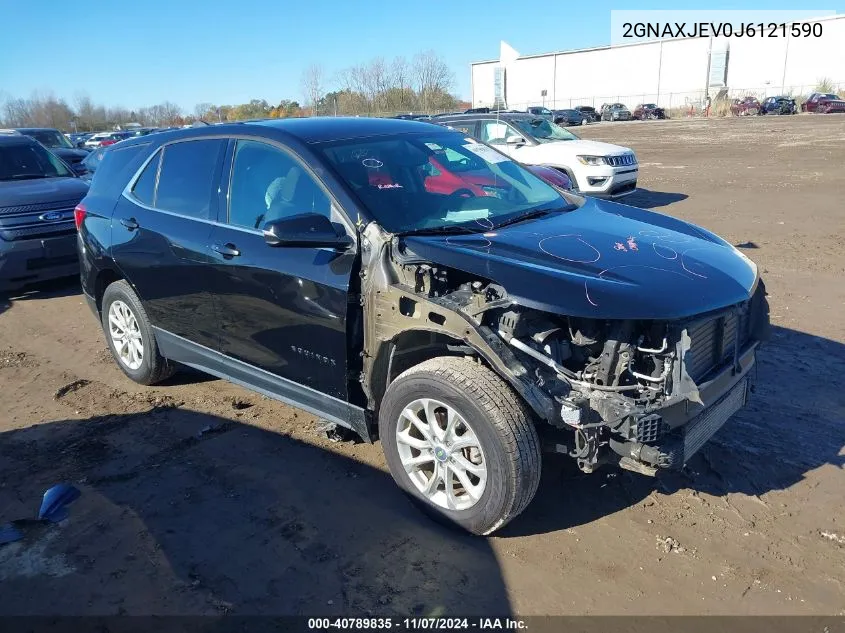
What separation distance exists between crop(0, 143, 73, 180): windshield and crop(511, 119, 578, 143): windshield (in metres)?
8.38

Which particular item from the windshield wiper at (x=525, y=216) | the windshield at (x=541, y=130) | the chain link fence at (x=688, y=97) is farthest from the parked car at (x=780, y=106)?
the windshield wiper at (x=525, y=216)

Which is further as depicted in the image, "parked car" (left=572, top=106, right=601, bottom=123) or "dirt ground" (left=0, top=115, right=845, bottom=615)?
"parked car" (left=572, top=106, right=601, bottom=123)

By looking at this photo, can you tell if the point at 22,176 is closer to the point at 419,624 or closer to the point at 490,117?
the point at 490,117

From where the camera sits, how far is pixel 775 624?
267 centimetres

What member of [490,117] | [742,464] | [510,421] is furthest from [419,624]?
[490,117]

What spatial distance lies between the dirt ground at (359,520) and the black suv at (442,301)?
0.34 m

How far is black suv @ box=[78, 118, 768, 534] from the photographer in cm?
294

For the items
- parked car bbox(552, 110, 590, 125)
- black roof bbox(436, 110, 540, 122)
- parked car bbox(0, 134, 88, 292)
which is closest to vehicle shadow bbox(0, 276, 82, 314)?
parked car bbox(0, 134, 88, 292)

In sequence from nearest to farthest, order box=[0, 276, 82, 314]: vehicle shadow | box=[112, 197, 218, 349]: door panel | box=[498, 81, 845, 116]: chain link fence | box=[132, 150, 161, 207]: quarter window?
box=[112, 197, 218, 349]: door panel, box=[132, 150, 161, 207]: quarter window, box=[0, 276, 82, 314]: vehicle shadow, box=[498, 81, 845, 116]: chain link fence

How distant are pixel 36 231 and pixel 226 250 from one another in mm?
4964

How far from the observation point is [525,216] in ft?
13.0

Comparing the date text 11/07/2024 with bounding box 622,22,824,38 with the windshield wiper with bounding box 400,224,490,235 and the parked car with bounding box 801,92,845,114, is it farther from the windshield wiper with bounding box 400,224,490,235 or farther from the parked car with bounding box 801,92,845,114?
the windshield wiper with bounding box 400,224,490,235

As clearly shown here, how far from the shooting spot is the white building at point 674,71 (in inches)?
2251

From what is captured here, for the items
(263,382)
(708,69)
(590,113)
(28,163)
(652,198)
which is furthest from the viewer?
(708,69)
